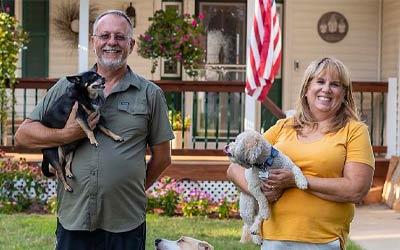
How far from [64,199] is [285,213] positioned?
1050 mm

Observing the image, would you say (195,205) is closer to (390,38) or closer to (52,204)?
(52,204)

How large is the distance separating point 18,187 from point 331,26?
5613 millimetres

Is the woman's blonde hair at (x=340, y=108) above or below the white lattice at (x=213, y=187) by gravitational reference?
above

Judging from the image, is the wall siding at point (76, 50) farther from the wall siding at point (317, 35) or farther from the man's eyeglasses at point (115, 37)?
the man's eyeglasses at point (115, 37)

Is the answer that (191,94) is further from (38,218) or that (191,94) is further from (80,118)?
(80,118)

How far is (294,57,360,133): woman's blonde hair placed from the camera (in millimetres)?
3254

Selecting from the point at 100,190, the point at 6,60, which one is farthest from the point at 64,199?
the point at 6,60

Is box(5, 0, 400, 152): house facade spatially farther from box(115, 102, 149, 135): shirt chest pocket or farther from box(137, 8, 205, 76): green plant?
box(115, 102, 149, 135): shirt chest pocket

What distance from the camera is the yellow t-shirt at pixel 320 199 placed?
3188 mm

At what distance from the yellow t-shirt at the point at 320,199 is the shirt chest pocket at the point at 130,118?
2.23ft

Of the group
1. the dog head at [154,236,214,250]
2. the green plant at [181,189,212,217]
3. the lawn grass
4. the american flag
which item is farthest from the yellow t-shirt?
the green plant at [181,189,212,217]

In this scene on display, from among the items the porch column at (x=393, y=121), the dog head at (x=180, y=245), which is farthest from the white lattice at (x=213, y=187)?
the dog head at (x=180, y=245)

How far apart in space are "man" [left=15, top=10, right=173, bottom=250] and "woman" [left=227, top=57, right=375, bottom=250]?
2.13 ft

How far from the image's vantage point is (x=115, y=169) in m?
3.46
